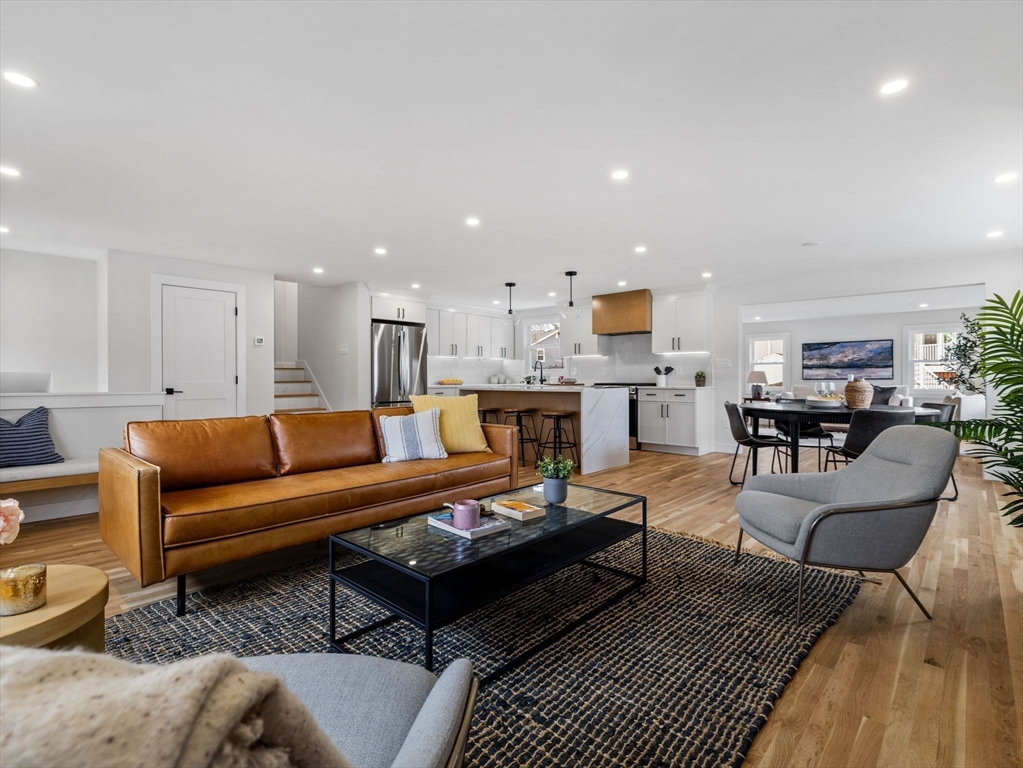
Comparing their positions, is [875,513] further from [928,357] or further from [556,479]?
[928,357]

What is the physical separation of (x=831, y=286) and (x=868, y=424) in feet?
9.62

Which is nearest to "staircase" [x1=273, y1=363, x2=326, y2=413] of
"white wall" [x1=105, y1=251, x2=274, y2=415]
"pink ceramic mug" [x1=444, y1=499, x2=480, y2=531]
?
"white wall" [x1=105, y1=251, x2=274, y2=415]

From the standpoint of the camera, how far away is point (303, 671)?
3.58 feet

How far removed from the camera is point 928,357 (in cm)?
969

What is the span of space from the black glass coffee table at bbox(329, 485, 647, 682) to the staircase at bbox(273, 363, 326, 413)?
5.57m

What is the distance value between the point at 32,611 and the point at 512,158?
285cm

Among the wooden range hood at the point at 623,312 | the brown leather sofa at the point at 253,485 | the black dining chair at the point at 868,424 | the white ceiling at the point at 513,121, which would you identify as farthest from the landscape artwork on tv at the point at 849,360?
the brown leather sofa at the point at 253,485

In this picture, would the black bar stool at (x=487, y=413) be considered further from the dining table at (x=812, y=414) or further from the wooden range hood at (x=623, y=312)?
the dining table at (x=812, y=414)

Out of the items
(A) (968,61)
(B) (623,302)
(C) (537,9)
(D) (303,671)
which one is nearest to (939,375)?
(B) (623,302)

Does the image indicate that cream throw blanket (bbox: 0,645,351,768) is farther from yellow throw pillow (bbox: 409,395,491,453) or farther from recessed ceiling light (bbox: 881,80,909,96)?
yellow throw pillow (bbox: 409,395,491,453)

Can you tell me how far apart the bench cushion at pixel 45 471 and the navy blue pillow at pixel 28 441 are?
0.06 meters

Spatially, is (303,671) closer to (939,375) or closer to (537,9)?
(537,9)

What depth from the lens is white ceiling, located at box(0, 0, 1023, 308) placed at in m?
1.89

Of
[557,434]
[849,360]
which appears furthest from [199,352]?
[849,360]
